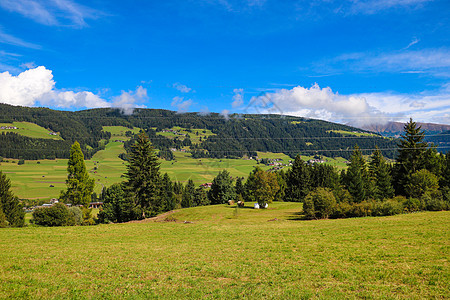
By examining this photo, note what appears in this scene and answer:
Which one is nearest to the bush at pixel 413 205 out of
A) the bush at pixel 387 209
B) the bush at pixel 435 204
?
the bush at pixel 435 204

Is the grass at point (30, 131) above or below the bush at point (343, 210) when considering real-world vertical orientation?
above

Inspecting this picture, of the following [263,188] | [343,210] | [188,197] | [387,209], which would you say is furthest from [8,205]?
[188,197]

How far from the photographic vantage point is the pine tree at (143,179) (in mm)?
47188

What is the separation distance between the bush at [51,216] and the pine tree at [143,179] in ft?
44.9

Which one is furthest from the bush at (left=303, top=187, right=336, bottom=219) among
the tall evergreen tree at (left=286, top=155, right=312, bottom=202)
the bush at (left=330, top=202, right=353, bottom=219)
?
the tall evergreen tree at (left=286, top=155, right=312, bottom=202)

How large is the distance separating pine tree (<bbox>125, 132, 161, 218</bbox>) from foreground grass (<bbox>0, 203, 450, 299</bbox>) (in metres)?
26.5

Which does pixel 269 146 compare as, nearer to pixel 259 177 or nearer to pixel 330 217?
pixel 259 177

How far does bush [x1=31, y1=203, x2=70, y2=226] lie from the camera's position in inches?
Answer: 1273

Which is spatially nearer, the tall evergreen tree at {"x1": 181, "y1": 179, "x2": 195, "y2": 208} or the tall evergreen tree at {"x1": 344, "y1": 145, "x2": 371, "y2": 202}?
the tall evergreen tree at {"x1": 344, "y1": 145, "x2": 371, "y2": 202}

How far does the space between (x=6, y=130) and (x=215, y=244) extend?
718 ft

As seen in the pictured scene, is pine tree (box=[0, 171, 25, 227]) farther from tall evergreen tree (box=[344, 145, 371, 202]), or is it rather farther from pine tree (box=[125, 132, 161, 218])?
tall evergreen tree (box=[344, 145, 371, 202])

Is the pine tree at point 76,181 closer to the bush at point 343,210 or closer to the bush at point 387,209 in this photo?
the bush at point 343,210

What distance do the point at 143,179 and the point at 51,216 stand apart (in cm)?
1663

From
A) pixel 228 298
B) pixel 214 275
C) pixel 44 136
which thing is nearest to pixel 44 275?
pixel 214 275
